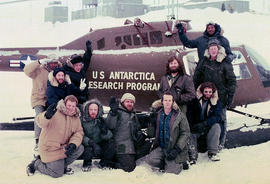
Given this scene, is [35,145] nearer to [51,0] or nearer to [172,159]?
[172,159]

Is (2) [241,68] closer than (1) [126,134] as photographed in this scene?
No

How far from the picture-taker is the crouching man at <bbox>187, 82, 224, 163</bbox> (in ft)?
15.2

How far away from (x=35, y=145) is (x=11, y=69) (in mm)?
2722

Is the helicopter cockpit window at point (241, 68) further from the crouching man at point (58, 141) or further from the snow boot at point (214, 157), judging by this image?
the crouching man at point (58, 141)

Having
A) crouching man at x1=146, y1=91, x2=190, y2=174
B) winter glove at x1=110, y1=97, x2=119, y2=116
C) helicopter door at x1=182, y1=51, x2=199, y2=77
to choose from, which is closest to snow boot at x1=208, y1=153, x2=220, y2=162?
crouching man at x1=146, y1=91, x2=190, y2=174

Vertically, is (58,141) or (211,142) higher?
(58,141)

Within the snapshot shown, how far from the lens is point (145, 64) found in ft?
20.2

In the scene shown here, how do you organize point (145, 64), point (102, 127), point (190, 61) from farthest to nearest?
point (145, 64)
point (190, 61)
point (102, 127)

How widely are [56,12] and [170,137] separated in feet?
84.2

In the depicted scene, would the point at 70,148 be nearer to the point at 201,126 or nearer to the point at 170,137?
the point at 170,137

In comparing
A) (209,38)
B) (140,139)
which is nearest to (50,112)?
(140,139)

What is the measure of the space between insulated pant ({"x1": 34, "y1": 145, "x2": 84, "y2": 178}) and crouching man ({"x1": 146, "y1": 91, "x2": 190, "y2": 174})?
104 cm

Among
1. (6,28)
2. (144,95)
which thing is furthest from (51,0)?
(144,95)

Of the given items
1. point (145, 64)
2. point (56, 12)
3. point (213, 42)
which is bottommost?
point (145, 64)
